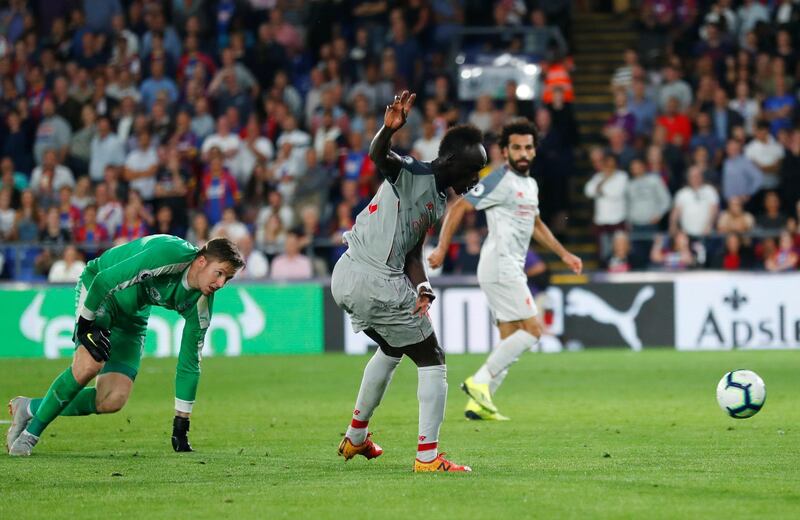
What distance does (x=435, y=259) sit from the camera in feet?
39.8

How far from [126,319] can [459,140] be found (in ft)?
9.44

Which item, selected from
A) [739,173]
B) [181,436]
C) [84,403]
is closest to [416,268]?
[181,436]

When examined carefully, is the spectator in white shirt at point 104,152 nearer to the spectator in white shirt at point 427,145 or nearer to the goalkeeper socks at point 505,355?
the spectator in white shirt at point 427,145

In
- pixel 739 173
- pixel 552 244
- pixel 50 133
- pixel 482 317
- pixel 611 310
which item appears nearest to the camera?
pixel 552 244

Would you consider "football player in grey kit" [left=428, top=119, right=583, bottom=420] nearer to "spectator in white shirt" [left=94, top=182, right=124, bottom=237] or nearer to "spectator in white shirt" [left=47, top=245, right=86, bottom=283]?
"spectator in white shirt" [left=47, top=245, right=86, bottom=283]

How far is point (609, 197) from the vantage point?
72.3 feet

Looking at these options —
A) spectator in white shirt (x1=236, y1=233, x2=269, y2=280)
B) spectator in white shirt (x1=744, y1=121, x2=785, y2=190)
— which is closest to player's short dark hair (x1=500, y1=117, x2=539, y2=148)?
spectator in white shirt (x1=236, y1=233, x2=269, y2=280)

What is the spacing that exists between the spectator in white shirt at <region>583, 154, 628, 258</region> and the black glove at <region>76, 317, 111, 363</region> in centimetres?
1389

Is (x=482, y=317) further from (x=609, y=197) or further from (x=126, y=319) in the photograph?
(x=126, y=319)

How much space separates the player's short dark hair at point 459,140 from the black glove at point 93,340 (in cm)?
245

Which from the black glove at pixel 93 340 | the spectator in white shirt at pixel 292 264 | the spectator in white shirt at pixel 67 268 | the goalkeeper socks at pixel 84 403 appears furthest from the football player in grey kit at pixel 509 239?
the spectator in white shirt at pixel 67 268

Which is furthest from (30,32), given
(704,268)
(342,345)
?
(704,268)

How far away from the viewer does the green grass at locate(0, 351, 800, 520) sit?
724cm

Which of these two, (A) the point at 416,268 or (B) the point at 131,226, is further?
(B) the point at 131,226
